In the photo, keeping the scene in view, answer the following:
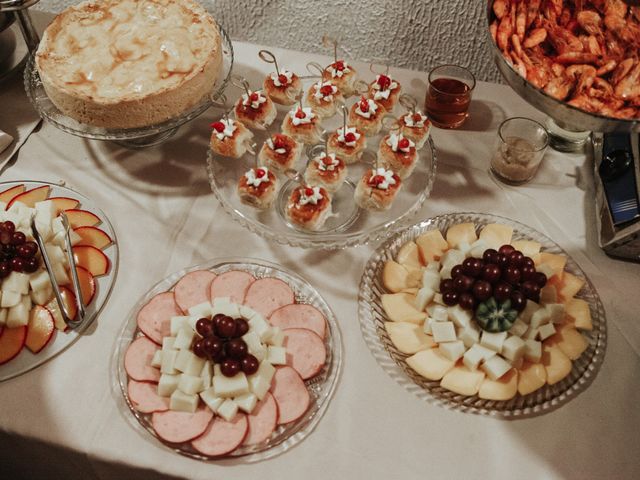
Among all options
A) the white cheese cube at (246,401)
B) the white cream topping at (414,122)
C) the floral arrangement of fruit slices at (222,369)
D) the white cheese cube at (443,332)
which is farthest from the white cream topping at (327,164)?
the white cheese cube at (246,401)

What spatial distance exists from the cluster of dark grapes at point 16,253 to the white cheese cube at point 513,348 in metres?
0.98

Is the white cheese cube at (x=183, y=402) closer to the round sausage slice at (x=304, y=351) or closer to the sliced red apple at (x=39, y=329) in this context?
the round sausage slice at (x=304, y=351)

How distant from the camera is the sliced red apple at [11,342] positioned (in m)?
1.11

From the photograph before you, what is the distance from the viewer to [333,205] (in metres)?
1.31

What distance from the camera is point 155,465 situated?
1012mm

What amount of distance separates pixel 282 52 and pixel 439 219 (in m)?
0.81

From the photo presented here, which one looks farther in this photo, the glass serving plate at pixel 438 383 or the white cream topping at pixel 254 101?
the white cream topping at pixel 254 101

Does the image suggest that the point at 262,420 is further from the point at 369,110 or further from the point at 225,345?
the point at 369,110

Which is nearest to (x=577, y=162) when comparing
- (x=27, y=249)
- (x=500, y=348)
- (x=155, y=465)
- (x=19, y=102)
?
(x=500, y=348)

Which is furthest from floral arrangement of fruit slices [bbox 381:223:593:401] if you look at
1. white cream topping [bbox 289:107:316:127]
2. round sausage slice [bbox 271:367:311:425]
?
white cream topping [bbox 289:107:316:127]

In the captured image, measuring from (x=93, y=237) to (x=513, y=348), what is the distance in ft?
3.17

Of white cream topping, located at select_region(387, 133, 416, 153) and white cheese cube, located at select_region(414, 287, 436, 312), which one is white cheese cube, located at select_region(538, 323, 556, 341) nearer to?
white cheese cube, located at select_region(414, 287, 436, 312)

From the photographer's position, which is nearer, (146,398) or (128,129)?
(146,398)

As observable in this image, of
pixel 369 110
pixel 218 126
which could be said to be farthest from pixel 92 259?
pixel 369 110
